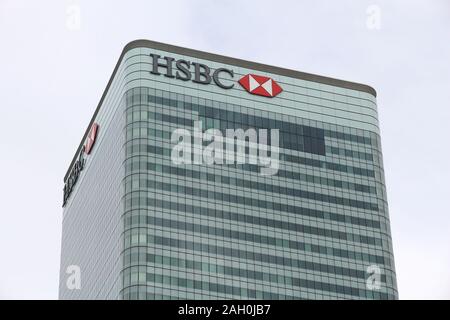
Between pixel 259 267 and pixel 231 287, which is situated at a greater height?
pixel 259 267

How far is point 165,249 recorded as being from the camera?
16838 centimetres

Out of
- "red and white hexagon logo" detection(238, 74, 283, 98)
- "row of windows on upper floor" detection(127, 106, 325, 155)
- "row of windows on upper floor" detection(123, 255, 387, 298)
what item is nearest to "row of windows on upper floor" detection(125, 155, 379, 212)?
"row of windows on upper floor" detection(127, 106, 325, 155)

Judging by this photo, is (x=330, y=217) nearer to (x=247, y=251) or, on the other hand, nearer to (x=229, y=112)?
(x=247, y=251)

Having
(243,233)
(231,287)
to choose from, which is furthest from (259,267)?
(231,287)

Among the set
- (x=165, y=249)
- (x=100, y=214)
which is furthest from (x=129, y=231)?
(x=100, y=214)

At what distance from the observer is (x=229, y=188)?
180m

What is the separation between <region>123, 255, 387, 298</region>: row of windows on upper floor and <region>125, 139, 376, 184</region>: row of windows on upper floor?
1848cm

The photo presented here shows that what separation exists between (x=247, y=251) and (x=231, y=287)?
302 inches

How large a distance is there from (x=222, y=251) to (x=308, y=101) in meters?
36.2

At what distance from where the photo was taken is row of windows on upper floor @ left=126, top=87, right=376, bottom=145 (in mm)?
183125

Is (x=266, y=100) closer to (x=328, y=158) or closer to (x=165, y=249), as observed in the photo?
(x=328, y=158)

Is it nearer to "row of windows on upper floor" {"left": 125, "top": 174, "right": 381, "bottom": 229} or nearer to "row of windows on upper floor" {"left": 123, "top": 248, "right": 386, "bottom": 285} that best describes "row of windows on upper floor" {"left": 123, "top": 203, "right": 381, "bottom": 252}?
"row of windows on upper floor" {"left": 125, "top": 174, "right": 381, "bottom": 229}

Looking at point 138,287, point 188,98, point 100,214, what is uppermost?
point 188,98

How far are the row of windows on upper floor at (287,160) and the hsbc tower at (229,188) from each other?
0.65 feet
